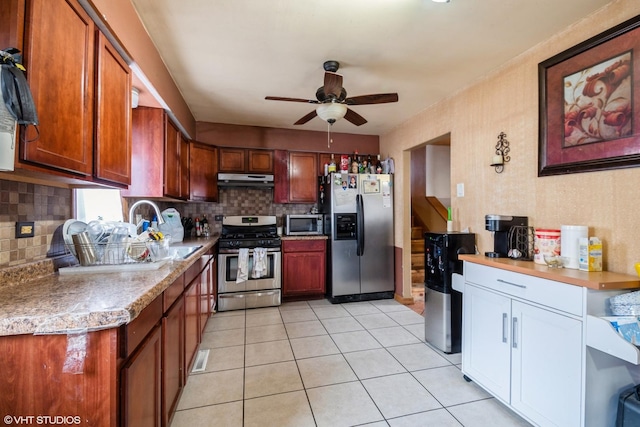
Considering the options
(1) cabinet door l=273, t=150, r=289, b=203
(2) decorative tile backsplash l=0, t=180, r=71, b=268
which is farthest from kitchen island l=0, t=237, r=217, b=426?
(1) cabinet door l=273, t=150, r=289, b=203

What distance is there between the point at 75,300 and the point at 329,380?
67.5 inches

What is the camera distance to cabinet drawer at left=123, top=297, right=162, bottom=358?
994mm

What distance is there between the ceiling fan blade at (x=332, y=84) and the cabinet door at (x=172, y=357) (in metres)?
1.85

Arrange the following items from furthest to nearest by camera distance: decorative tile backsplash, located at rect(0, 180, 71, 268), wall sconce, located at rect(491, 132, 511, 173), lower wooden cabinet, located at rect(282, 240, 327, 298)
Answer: lower wooden cabinet, located at rect(282, 240, 327, 298)
wall sconce, located at rect(491, 132, 511, 173)
decorative tile backsplash, located at rect(0, 180, 71, 268)

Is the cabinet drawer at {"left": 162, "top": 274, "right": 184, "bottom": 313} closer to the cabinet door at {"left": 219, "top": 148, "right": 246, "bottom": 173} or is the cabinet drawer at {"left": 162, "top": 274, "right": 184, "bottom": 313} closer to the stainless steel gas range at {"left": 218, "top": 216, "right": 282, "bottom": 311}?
the stainless steel gas range at {"left": 218, "top": 216, "right": 282, "bottom": 311}

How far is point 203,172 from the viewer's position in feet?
11.9

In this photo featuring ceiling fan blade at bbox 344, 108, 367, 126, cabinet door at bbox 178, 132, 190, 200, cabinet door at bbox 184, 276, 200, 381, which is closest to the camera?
cabinet door at bbox 184, 276, 200, 381

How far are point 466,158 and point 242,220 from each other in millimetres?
2814

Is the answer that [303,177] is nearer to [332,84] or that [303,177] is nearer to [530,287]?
[332,84]

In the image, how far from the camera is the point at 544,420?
4.98 ft

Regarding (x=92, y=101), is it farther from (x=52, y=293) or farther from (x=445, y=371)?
(x=445, y=371)

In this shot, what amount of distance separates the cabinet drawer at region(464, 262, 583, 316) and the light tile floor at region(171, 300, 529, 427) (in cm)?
77

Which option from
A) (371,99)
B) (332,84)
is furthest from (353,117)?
(332,84)

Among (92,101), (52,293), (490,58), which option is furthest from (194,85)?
(490,58)
